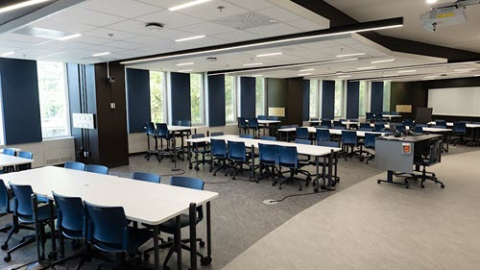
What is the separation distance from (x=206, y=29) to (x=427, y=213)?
14.0 ft

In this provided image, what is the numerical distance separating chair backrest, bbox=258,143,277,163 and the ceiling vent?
244 centimetres

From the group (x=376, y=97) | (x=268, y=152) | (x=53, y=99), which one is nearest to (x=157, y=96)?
(x=53, y=99)

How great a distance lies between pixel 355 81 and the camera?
17.8 metres

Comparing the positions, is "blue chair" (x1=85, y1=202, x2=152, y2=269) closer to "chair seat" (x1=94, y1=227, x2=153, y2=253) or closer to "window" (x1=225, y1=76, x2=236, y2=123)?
"chair seat" (x1=94, y1=227, x2=153, y2=253)

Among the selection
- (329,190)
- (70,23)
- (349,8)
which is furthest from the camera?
(329,190)

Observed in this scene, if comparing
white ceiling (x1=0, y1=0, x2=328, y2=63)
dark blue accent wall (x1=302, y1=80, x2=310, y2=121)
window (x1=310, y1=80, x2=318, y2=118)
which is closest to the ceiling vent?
white ceiling (x1=0, y1=0, x2=328, y2=63)

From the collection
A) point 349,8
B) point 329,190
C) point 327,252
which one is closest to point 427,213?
point 329,190

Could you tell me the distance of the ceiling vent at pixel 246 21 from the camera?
394 centimetres

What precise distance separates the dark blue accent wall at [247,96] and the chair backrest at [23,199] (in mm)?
10505

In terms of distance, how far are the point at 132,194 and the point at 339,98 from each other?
648 inches

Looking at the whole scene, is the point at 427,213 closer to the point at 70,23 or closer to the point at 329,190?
the point at 329,190

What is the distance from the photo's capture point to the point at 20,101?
24.8 ft

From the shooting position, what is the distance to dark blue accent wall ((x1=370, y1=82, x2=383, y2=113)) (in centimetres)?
1916

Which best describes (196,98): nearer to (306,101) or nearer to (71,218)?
(306,101)
